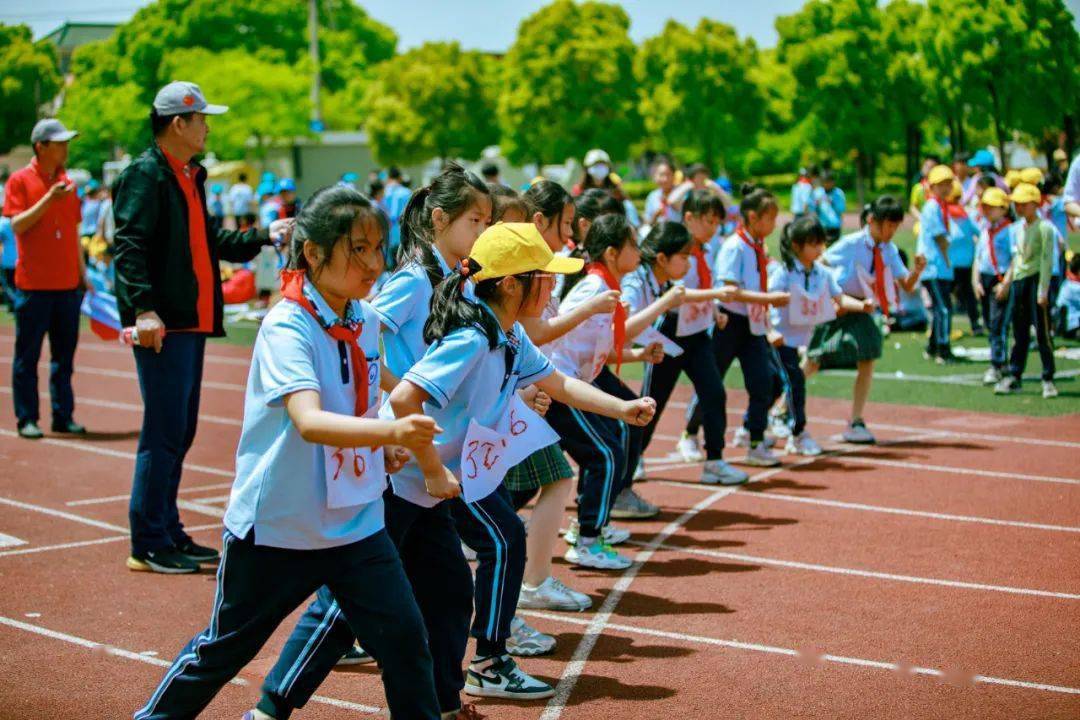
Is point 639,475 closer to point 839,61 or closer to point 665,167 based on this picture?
point 665,167

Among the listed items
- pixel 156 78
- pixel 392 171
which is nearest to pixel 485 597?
pixel 392 171

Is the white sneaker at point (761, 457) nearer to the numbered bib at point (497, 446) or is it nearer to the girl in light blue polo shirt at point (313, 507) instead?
the numbered bib at point (497, 446)

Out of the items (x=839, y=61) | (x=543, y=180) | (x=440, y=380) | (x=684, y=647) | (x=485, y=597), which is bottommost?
(x=684, y=647)

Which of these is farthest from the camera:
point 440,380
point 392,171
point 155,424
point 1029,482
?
point 392,171

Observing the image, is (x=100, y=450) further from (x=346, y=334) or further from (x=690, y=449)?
(x=346, y=334)

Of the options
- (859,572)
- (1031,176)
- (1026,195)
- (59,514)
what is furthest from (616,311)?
(1031,176)

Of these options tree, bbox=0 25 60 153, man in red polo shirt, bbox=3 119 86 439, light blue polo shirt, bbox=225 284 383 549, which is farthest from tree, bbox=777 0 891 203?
light blue polo shirt, bbox=225 284 383 549

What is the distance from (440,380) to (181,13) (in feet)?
244

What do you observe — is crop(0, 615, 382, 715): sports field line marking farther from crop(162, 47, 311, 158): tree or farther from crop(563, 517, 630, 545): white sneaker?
crop(162, 47, 311, 158): tree

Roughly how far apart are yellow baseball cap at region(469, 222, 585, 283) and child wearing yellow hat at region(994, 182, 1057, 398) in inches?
365

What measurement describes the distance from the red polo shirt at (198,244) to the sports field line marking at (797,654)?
231cm

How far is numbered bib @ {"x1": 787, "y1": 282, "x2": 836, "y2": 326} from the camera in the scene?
410 inches

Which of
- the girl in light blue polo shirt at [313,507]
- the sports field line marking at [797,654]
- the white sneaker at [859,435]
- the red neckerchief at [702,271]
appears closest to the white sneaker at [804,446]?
the white sneaker at [859,435]

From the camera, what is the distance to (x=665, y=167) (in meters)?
17.5
